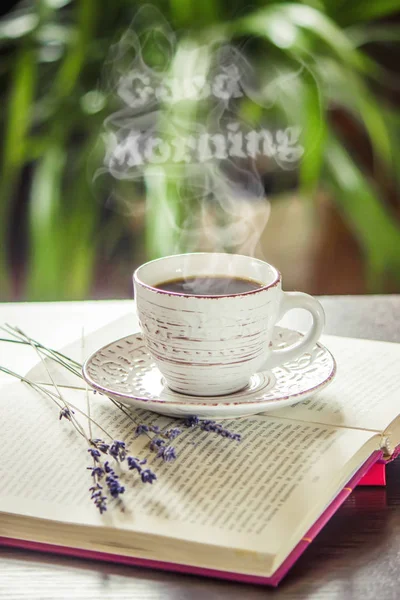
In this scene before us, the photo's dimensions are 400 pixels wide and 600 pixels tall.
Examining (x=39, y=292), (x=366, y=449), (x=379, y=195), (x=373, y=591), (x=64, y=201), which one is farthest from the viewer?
(x=379, y=195)

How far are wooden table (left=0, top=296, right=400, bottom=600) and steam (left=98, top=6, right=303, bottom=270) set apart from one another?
4.20 ft

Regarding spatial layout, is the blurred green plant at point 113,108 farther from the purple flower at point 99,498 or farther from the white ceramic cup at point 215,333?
the purple flower at point 99,498

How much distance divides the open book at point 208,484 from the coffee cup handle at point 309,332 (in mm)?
42

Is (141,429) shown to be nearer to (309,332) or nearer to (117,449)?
(117,449)

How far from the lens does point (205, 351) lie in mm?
663

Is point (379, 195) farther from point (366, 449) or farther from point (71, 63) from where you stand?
point (366, 449)

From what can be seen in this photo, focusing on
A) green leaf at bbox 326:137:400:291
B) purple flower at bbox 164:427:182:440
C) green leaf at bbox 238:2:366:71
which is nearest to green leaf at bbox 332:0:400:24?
green leaf at bbox 238:2:366:71

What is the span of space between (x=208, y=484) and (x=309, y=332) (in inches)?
7.7

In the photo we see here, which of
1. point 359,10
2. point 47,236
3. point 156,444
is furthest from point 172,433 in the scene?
point 359,10

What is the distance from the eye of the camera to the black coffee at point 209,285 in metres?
0.73

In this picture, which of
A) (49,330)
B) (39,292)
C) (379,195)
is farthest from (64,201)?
(49,330)

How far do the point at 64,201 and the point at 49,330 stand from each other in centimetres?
100

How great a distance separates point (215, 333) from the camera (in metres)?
0.66

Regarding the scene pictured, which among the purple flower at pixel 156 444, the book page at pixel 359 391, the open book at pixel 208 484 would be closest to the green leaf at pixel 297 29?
the book page at pixel 359 391
